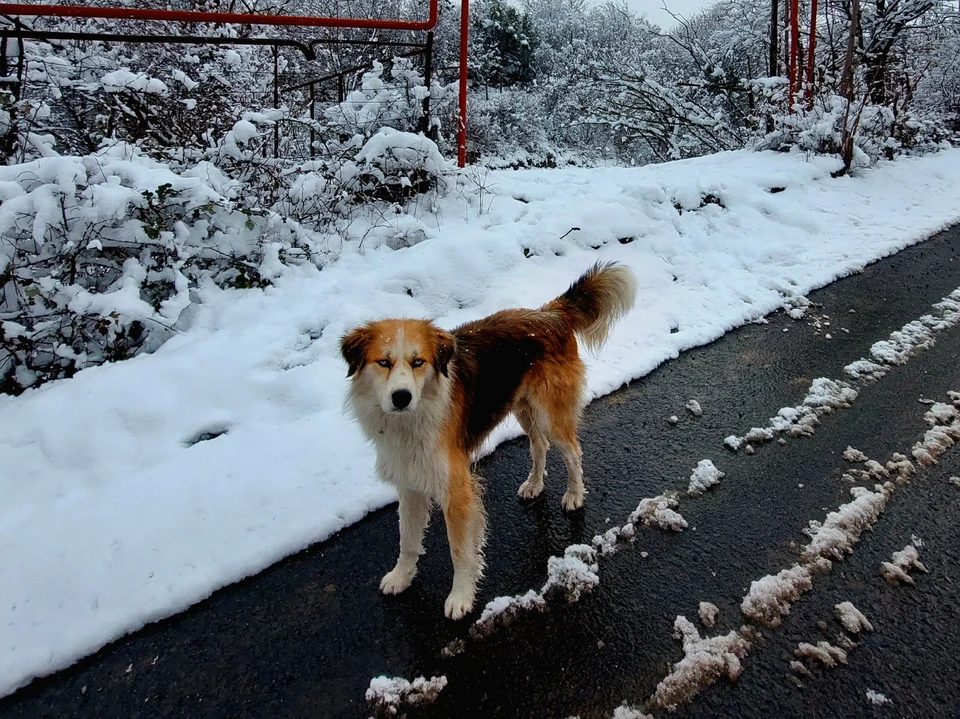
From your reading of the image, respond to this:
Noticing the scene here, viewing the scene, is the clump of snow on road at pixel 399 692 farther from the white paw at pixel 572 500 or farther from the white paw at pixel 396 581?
the white paw at pixel 572 500

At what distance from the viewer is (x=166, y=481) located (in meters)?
3.12

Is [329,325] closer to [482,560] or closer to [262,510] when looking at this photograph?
[262,510]

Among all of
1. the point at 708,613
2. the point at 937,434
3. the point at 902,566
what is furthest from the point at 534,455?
the point at 937,434

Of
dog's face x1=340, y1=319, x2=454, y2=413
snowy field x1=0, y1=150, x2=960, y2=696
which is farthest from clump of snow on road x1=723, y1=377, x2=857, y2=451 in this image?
dog's face x1=340, y1=319, x2=454, y2=413

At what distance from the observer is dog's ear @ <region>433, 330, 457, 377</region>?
2.56 metres

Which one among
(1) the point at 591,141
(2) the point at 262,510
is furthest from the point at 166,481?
(1) the point at 591,141

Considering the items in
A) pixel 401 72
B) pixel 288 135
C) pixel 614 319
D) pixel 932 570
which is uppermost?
pixel 401 72

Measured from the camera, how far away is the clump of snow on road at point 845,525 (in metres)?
2.68

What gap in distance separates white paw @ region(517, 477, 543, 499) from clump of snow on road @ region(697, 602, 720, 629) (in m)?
1.08

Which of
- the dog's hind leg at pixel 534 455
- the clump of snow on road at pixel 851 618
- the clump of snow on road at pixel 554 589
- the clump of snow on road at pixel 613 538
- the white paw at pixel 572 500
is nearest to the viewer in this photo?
the clump of snow on road at pixel 851 618

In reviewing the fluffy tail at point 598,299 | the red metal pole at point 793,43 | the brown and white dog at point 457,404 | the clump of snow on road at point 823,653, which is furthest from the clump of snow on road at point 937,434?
the red metal pole at point 793,43

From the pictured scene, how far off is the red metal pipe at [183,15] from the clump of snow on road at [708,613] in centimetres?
587

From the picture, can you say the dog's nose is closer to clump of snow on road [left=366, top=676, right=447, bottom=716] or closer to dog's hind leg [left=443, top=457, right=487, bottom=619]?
dog's hind leg [left=443, top=457, right=487, bottom=619]

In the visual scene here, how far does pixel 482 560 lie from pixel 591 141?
20067 millimetres
